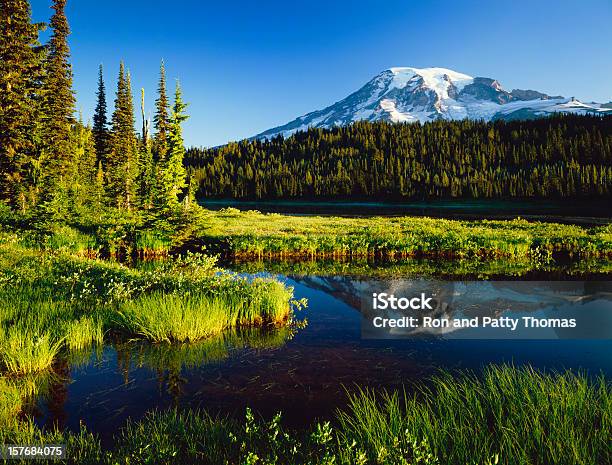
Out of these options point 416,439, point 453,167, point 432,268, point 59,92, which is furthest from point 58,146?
point 453,167

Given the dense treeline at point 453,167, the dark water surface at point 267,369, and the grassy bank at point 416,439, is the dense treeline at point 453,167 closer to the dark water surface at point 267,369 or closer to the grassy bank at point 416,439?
the dark water surface at point 267,369

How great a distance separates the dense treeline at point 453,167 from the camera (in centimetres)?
13000

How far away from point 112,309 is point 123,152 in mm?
57961

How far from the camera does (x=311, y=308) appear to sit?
16344mm

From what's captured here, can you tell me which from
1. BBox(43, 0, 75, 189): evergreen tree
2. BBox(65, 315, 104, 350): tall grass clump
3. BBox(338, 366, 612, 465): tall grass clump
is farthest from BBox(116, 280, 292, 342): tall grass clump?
BBox(43, 0, 75, 189): evergreen tree

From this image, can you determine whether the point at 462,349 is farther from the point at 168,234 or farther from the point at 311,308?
the point at 168,234

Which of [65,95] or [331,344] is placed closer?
[331,344]

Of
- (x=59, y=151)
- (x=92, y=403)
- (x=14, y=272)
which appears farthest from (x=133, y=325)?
(x=59, y=151)

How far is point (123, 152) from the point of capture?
210ft

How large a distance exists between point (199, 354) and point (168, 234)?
20714mm

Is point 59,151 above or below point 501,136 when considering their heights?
below

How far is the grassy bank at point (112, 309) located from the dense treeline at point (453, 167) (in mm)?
129178

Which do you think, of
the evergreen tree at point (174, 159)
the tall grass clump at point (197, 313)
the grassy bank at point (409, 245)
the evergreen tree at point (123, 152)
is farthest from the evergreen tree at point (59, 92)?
the tall grass clump at point (197, 313)

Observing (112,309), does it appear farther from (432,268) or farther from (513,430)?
(432,268)
